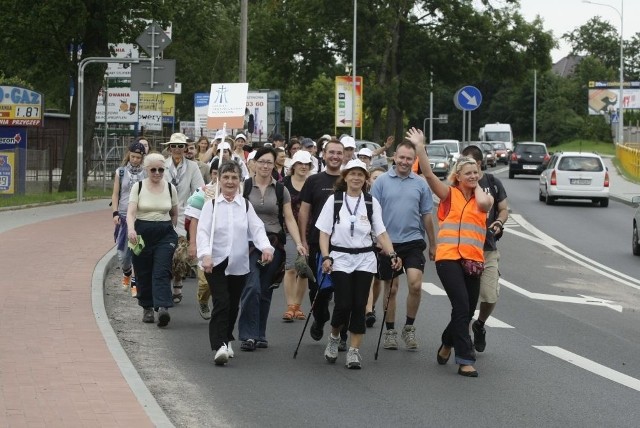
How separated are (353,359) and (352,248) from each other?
841 millimetres

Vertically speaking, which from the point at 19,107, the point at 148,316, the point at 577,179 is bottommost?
the point at 148,316

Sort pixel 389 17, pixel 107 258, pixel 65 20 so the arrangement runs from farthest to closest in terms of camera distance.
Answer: pixel 389 17 → pixel 65 20 → pixel 107 258

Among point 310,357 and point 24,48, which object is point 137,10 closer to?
point 24,48

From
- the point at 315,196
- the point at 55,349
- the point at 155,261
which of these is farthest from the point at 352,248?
the point at 155,261

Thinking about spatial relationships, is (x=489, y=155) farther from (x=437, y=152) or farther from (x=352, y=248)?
(x=352, y=248)

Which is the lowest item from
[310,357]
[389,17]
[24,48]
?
[310,357]

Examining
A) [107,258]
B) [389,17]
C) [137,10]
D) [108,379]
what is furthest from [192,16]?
[108,379]

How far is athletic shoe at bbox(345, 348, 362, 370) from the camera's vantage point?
33.2ft

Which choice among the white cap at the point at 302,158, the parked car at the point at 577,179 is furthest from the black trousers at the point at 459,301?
the parked car at the point at 577,179

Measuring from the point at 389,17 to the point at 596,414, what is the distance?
54429mm

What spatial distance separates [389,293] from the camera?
36.7ft

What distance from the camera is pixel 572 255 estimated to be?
22.5 metres

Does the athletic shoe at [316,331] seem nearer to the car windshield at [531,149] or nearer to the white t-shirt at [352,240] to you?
the white t-shirt at [352,240]

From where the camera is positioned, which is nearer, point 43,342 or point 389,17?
point 43,342
